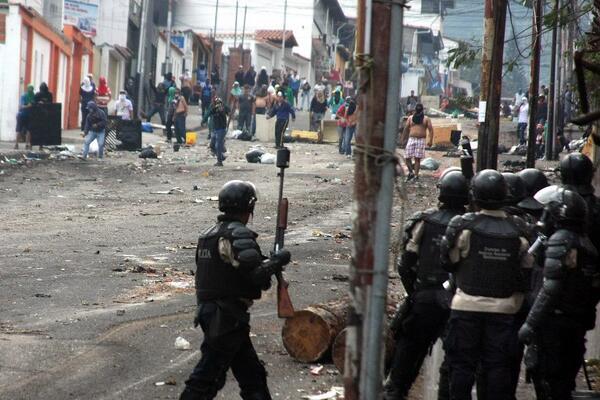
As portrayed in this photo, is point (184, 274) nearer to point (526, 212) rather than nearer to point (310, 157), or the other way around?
point (526, 212)

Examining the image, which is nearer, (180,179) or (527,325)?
(527,325)

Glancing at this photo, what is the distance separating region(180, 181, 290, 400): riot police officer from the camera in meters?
6.37

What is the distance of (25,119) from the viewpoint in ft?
89.9

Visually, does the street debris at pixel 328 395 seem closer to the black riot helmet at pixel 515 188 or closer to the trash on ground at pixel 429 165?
the black riot helmet at pixel 515 188

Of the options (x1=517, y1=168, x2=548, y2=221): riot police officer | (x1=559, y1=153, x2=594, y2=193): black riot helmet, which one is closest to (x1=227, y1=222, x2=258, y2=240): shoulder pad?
(x1=517, y1=168, x2=548, y2=221): riot police officer

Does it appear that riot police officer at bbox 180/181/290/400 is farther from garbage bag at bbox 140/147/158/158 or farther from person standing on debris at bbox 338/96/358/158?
person standing on debris at bbox 338/96/358/158

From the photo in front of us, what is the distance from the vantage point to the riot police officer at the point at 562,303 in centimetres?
634

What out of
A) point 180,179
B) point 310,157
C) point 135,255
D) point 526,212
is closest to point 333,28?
point 310,157

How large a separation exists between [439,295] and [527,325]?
1079mm

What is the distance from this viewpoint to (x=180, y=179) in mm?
23109

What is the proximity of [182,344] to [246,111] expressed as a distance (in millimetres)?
27463

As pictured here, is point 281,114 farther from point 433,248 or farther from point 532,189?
point 433,248

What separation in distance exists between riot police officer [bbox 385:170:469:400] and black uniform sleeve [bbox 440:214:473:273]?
2.10ft

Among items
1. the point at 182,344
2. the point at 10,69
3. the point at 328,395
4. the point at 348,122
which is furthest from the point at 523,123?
the point at 328,395
